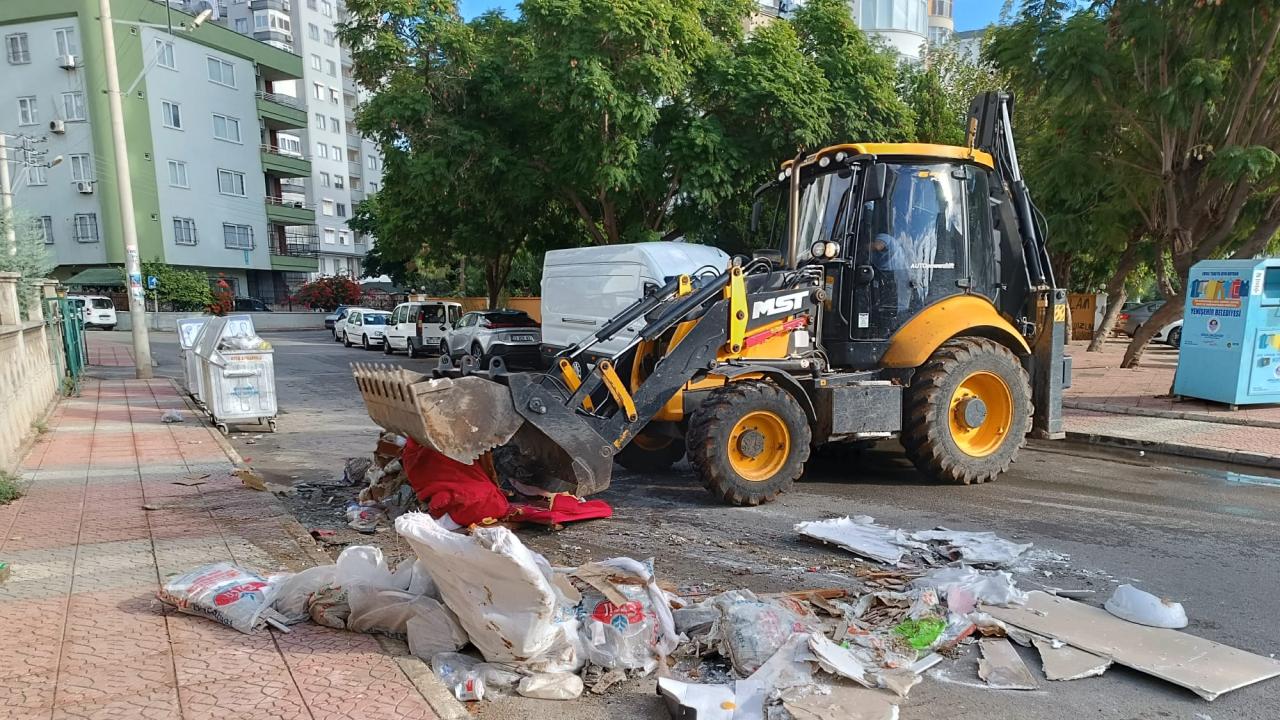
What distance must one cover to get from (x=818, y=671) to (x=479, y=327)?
54.0 ft

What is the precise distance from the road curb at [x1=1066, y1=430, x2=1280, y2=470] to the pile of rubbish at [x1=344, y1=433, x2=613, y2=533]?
6.52m

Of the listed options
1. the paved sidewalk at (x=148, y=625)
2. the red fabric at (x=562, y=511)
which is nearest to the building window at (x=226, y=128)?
the paved sidewalk at (x=148, y=625)

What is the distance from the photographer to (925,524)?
232 inches

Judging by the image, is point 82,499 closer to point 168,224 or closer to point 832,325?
point 832,325

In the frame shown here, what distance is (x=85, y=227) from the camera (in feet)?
133

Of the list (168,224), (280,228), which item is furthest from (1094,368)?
(280,228)

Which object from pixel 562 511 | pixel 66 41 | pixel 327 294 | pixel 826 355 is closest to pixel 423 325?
pixel 826 355

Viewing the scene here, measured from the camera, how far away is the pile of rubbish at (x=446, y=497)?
5430 millimetres

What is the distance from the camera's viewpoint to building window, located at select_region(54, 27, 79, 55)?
3962cm

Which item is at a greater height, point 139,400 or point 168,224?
point 168,224

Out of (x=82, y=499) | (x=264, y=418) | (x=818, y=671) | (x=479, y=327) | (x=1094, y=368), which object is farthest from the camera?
(x=479, y=327)

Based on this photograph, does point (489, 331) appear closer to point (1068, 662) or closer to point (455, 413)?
point (455, 413)

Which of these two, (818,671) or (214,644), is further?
(214,644)

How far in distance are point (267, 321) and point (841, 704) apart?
43.8m
